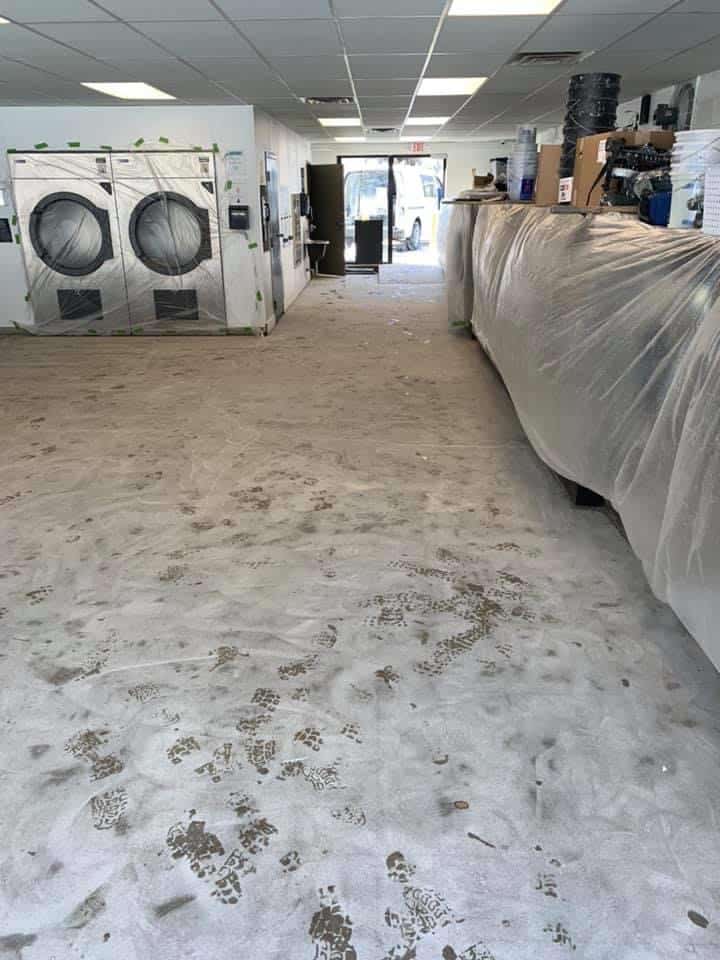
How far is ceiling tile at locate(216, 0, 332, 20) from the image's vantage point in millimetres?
3139

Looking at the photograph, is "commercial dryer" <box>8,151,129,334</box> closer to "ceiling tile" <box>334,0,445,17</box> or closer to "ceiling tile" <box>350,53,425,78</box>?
"ceiling tile" <box>350,53,425,78</box>

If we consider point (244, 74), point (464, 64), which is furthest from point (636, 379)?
point (244, 74)

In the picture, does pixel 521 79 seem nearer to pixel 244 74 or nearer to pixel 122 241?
pixel 244 74

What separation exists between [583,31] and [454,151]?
9.14 meters

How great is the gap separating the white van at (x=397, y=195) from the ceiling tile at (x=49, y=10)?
10.2 meters

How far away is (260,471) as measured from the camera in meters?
3.57

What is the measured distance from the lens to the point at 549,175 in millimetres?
4711

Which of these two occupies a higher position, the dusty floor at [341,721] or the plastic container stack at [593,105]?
the plastic container stack at [593,105]

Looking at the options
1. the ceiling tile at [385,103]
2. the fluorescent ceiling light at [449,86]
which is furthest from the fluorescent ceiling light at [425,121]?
the fluorescent ceiling light at [449,86]

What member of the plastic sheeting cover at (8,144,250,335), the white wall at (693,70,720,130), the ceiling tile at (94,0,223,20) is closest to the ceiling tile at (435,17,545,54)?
→ the ceiling tile at (94,0,223,20)

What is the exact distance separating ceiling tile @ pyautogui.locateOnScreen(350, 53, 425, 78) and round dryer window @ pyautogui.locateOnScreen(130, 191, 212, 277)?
86.0 inches

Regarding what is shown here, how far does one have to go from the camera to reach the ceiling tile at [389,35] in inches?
139

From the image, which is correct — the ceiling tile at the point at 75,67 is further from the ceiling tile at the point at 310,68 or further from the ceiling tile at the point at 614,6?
the ceiling tile at the point at 614,6

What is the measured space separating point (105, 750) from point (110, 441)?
253cm
